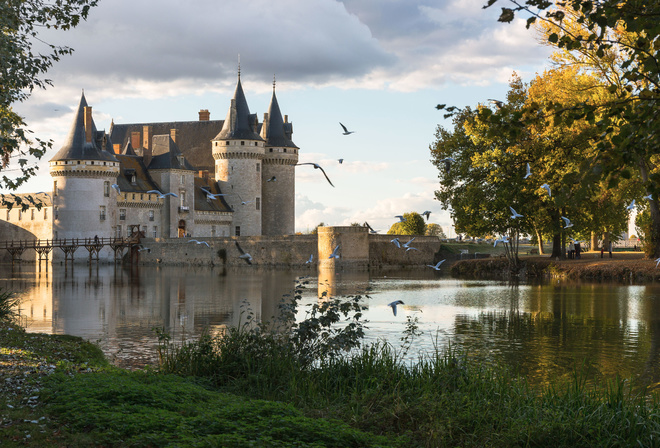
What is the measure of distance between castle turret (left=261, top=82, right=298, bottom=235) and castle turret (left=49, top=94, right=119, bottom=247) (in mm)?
12893

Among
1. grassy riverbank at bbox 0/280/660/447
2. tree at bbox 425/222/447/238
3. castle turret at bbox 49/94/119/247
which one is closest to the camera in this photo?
grassy riverbank at bbox 0/280/660/447

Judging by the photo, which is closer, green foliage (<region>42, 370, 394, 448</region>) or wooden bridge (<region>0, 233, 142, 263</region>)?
green foliage (<region>42, 370, 394, 448</region>)

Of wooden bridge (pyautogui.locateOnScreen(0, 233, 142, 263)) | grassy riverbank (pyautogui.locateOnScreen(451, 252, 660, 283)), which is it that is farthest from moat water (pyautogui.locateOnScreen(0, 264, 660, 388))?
wooden bridge (pyautogui.locateOnScreen(0, 233, 142, 263))

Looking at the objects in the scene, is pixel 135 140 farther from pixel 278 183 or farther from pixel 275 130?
pixel 278 183

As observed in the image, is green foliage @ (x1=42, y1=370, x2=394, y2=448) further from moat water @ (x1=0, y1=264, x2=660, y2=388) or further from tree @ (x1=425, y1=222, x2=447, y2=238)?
tree @ (x1=425, y1=222, x2=447, y2=238)

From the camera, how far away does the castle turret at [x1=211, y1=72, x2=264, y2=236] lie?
63.2 m

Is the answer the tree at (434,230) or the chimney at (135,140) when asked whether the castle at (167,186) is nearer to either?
the chimney at (135,140)

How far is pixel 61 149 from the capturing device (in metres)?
58.6

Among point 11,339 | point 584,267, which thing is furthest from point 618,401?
point 584,267

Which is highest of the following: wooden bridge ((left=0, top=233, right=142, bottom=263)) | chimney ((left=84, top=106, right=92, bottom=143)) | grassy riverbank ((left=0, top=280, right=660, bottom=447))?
chimney ((left=84, top=106, right=92, bottom=143))

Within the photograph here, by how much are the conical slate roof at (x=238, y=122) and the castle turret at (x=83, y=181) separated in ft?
31.8

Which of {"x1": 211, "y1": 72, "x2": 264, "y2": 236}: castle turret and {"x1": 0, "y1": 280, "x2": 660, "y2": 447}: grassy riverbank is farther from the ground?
{"x1": 211, "y1": 72, "x2": 264, "y2": 236}: castle turret

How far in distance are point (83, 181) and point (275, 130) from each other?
16.9 m

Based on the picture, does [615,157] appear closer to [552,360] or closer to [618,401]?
[618,401]
